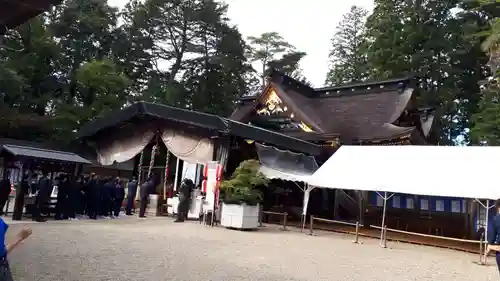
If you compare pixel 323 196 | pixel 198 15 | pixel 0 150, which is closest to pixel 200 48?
pixel 198 15

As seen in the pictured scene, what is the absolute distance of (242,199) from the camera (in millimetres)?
12328

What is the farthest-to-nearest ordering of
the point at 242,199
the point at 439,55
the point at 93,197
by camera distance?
1. the point at 439,55
2. the point at 93,197
3. the point at 242,199

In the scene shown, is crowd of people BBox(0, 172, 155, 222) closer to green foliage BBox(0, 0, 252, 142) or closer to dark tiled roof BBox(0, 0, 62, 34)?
dark tiled roof BBox(0, 0, 62, 34)

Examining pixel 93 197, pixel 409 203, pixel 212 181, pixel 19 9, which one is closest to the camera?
pixel 19 9

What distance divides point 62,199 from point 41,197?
622mm

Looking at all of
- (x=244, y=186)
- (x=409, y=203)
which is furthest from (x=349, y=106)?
(x=244, y=186)

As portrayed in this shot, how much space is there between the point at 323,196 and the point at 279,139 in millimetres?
4419

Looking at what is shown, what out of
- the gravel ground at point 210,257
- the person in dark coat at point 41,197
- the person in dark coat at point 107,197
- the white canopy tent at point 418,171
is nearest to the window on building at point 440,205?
the white canopy tent at point 418,171

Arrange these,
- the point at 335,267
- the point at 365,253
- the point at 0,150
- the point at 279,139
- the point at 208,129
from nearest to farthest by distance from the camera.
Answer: the point at 335,267, the point at 365,253, the point at 0,150, the point at 208,129, the point at 279,139

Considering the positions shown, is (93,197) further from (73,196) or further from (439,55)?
(439,55)

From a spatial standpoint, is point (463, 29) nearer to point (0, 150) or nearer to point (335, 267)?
point (335, 267)

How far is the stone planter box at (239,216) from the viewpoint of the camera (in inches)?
480

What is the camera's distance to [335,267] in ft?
24.9

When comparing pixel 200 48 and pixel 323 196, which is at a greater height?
pixel 200 48
